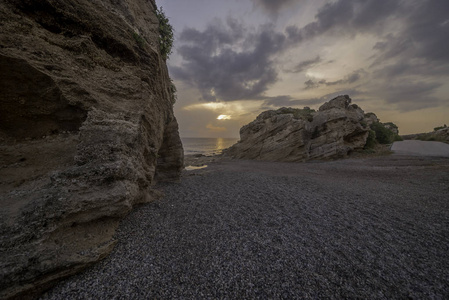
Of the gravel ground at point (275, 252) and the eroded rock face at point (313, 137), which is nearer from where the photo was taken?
the gravel ground at point (275, 252)

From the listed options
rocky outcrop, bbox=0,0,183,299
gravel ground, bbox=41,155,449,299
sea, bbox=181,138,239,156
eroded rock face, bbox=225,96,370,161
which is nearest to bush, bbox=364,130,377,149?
eroded rock face, bbox=225,96,370,161

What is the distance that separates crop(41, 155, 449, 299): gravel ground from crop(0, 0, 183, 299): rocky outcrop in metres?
0.63

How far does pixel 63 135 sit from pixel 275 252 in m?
6.38

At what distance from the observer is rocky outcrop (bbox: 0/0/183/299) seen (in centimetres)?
269

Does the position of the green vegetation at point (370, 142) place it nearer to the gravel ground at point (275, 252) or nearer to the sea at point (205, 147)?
the gravel ground at point (275, 252)

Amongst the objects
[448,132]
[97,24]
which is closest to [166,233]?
[97,24]

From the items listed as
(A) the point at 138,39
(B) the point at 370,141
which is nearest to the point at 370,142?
(B) the point at 370,141

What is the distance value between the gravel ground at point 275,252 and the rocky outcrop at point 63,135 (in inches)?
24.9

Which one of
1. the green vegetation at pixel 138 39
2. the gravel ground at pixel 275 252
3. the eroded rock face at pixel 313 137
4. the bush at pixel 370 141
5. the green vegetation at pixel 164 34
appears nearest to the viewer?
the gravel ground at pixel 275 252

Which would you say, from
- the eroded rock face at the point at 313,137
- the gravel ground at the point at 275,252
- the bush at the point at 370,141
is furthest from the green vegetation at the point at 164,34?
the bush at the point at 370,141

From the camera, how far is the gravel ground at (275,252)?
2654 millimetres

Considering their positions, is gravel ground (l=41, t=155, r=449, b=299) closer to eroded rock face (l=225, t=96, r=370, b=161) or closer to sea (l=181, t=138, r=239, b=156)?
eroded rock face (l=225, t=96, r=370, b=161)

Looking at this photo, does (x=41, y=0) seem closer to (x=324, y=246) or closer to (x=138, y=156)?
(x=138, y=156)

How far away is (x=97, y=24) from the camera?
15.5ft
